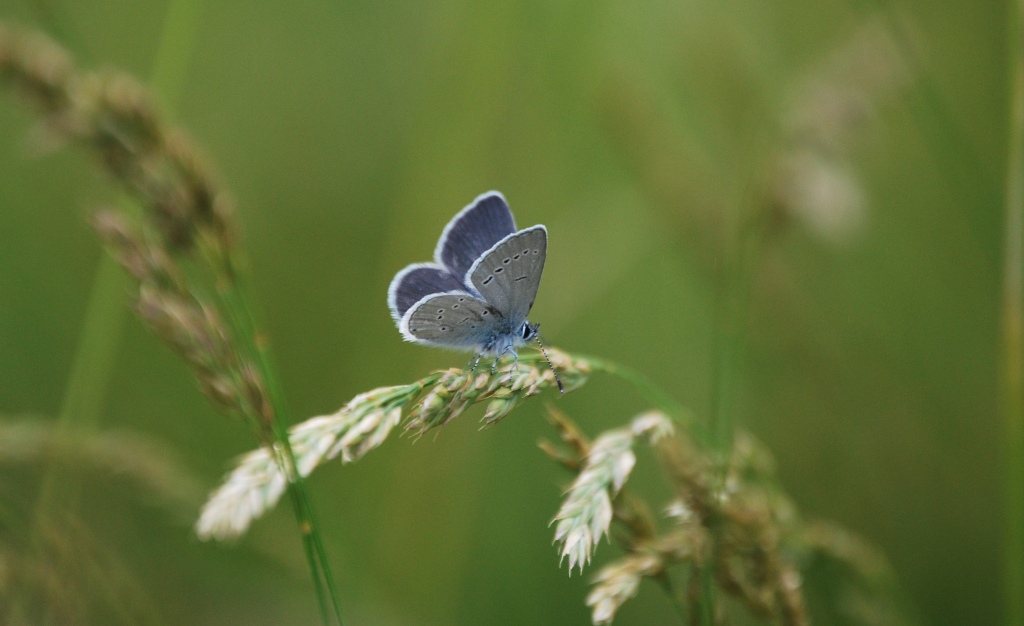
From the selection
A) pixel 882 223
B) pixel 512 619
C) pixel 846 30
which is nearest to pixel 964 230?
pixel 882 223

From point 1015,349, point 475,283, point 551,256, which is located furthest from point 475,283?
point 551,256

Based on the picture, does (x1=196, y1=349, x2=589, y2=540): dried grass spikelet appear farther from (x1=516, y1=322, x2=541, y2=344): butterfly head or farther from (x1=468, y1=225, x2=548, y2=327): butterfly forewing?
(x1=516, y1=322, x2=541, y2=344): butterfly head

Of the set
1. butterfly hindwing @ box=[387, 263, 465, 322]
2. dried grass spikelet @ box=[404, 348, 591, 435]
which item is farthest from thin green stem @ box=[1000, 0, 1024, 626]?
butterfly hindwing @ box=[387, 263, 465, 322]

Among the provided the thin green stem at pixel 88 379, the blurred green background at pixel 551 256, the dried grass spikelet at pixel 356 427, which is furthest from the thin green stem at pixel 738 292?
the thin green stem at pixel 88 379

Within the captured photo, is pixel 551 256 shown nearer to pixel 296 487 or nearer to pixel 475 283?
pixel 475 283

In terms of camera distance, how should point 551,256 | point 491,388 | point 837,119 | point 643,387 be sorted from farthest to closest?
point 551,256
point 837,119
point 643,387
point 491,388

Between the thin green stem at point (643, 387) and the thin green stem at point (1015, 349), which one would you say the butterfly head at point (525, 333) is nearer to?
the thin green stem at point (643, 387)
